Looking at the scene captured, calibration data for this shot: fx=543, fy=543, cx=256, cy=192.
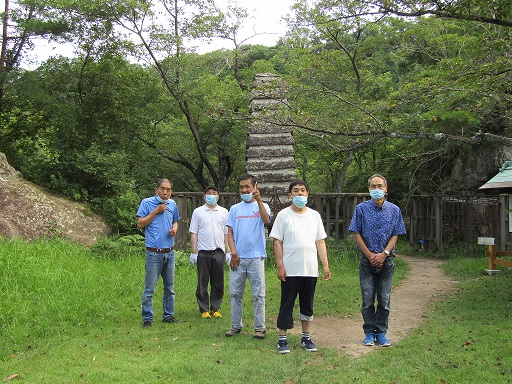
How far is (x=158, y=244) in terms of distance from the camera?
693 centimetres

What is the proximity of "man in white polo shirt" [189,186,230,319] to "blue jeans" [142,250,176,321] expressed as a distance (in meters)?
0.47

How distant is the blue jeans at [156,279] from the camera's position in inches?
268

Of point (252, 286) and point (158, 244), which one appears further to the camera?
point (158, 244)

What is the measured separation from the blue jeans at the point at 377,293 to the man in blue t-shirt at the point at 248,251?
1146 mm

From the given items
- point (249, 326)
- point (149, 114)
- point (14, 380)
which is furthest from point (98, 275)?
point (149, 114)

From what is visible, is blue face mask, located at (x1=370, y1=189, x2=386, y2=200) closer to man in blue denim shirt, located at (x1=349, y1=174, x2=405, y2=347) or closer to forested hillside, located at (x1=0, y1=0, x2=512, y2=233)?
man in blue denim shirt, located at (x1=349, y1=174, x2=405, y2=347)

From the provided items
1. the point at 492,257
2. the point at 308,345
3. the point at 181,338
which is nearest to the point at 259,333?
the point at 308,345

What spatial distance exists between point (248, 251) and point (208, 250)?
1.30 meters

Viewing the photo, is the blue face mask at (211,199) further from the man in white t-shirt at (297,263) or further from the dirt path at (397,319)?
the dirt path at (397,319)

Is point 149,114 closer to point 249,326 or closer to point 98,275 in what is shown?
point 98,275

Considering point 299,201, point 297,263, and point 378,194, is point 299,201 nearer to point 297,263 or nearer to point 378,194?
point 297,263

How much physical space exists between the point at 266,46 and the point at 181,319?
24890 mm

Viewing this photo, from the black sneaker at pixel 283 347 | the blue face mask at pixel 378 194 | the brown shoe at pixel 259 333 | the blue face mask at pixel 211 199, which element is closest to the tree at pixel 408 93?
the blue face mask at pixel 211 199

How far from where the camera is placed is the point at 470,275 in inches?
441
